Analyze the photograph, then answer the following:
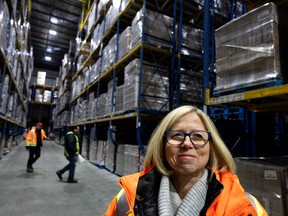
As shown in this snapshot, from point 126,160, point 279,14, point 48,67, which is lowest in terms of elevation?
point 126,160

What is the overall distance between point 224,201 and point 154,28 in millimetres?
5236

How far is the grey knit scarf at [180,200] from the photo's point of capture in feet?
3.56

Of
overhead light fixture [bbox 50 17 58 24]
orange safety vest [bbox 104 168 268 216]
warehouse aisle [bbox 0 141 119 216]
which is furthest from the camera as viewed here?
overhead light fixture [bbox 50 17 58 24]

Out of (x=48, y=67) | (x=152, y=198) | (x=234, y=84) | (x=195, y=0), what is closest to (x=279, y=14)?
(x=234, y=84)

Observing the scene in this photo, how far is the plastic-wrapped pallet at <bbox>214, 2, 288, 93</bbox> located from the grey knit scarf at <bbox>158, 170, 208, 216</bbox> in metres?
1.79

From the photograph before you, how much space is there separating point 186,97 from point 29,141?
16.1 feet

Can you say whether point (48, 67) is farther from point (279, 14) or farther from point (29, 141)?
point (279, 14)

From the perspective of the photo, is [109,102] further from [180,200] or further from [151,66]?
[180,200]

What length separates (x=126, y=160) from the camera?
5973 mm

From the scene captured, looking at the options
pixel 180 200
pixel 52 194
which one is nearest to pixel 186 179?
pixel 180 200

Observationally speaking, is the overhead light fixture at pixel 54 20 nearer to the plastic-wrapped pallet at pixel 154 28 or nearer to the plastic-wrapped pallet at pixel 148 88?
the plastic-wrapped pallet at pixel 154 28

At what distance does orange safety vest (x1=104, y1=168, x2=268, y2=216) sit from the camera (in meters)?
1.02

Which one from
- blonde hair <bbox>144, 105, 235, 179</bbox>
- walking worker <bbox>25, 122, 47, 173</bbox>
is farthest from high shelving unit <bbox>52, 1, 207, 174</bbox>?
blonde hair <bbox>144, 105, 235, 179</bbox>

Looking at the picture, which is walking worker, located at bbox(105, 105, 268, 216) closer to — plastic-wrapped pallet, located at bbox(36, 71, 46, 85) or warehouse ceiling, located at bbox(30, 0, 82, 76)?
warehouse ceiling, located at bbox(30, 0, 82, 76)
